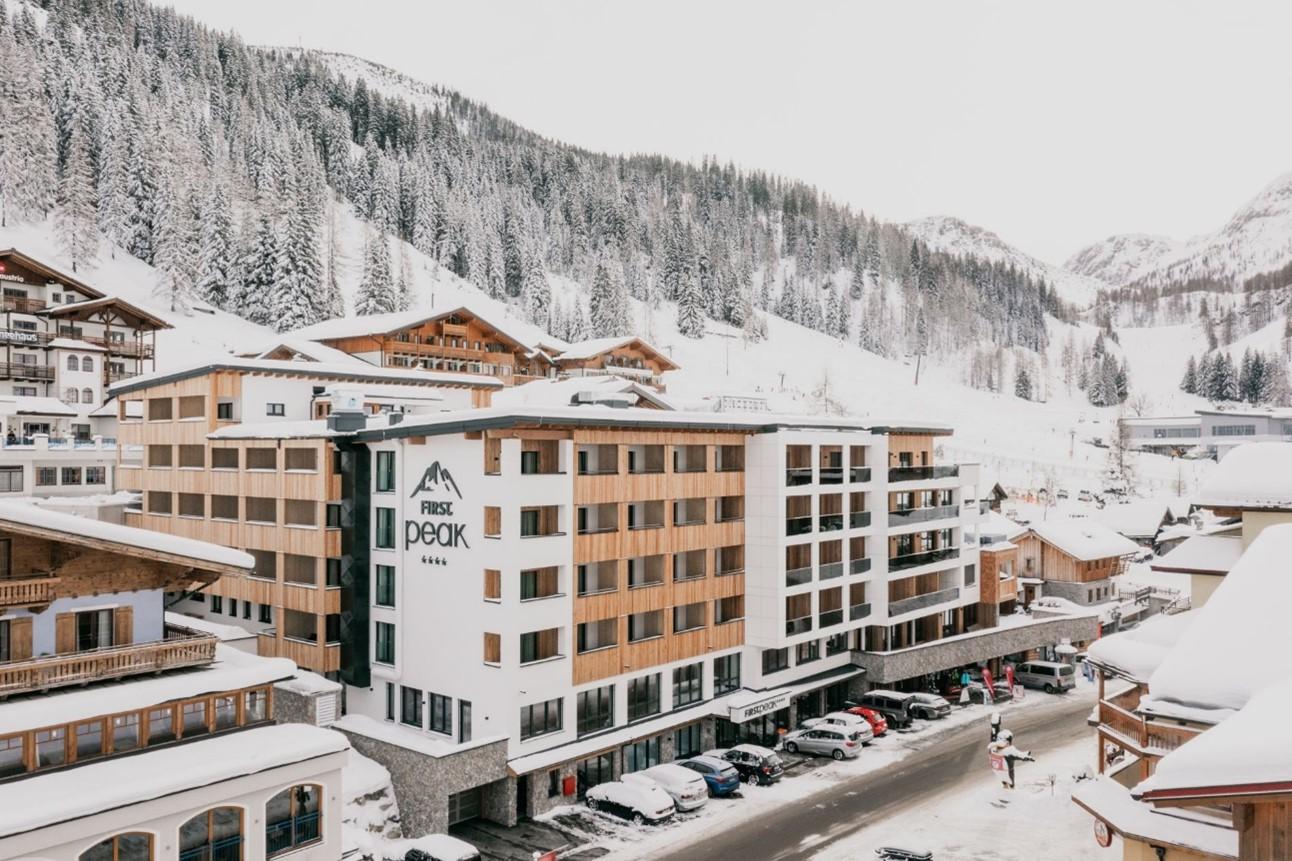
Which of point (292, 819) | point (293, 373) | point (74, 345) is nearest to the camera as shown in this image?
point (292, 819)

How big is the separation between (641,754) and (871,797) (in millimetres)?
10101

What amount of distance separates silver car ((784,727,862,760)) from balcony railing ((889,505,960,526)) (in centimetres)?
1333

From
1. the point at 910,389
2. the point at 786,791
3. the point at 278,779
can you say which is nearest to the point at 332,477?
the point at 278,779

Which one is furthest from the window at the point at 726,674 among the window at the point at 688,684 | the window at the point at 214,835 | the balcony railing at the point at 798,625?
the window at the point at 214,835

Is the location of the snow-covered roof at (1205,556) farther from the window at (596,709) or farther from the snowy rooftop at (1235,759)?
the window at (596,709)

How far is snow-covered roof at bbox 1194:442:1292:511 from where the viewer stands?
27.9 meters

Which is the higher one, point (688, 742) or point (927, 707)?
point (688, 742)

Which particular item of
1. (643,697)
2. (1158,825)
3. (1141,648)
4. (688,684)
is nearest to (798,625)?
Result: (688,684)

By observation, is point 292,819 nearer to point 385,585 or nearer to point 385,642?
point 385,642

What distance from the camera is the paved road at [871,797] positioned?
3456 centimetres

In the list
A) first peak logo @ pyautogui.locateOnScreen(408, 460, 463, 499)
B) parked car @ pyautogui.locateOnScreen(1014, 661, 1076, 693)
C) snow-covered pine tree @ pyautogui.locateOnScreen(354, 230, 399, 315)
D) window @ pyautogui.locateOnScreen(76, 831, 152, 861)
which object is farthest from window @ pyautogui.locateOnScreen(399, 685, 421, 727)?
snow-covered pine tree @ pyautogui.locateOnScreen(354, 230, 399, 315)

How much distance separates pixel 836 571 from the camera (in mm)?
50688

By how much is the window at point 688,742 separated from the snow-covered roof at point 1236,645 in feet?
96.5

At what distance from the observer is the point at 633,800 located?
37.1 meters
